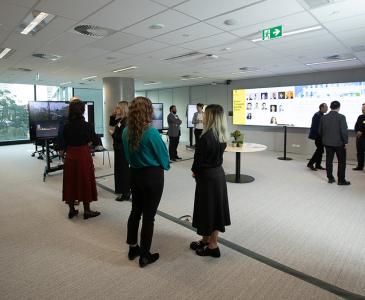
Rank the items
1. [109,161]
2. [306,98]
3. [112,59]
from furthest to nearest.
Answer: [306,98] < [109,161] < [112,59]

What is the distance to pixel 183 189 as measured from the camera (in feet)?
15.3

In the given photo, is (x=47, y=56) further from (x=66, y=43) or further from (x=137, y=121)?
(x=137, y=121)

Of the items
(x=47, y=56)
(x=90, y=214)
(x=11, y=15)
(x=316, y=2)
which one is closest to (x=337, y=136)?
(x=316, y=2)

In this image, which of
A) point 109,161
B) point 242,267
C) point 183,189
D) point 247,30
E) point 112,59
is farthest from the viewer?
point 109,161

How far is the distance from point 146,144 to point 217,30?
96.8 inches

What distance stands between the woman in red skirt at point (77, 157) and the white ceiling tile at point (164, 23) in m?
1.35

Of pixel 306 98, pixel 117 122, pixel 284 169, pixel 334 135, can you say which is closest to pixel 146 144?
pixel 117 122

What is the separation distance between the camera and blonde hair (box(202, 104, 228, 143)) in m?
2.35

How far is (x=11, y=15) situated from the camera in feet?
10.7

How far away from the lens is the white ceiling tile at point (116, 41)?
13.5 feet

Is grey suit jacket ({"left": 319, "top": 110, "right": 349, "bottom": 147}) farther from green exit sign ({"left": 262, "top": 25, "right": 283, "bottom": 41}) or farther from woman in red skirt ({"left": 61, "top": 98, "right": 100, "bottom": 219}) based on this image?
woman in red skirt ({"left": 61, "top": 98, "right": 100, "bottom": 219})

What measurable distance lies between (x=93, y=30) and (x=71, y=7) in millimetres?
887

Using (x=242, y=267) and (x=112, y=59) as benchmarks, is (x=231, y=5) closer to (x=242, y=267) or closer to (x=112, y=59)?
(x=242, y=267)

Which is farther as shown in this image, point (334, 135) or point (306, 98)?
point (306, 98)
